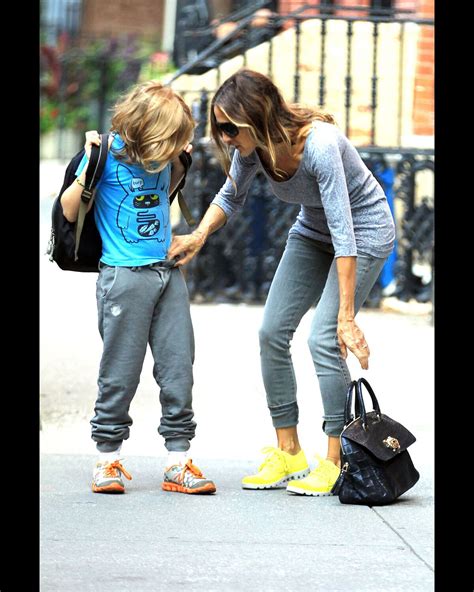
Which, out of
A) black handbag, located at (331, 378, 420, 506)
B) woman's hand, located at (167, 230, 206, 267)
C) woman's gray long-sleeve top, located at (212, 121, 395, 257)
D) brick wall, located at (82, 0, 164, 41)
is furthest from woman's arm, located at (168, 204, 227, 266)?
brick wall, located at (82, 0, 164, 41)

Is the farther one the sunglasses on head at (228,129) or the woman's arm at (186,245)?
the woman's arm at (186,245)

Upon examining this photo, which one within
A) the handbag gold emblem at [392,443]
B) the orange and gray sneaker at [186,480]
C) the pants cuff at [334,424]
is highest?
the pants cuff at [334,424]

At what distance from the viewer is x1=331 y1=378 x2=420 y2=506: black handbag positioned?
4.65 metres

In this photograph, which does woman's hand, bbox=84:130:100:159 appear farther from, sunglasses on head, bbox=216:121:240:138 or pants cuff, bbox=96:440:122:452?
pants cuff, bbox=96:440:122:452

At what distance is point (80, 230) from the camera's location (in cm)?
480

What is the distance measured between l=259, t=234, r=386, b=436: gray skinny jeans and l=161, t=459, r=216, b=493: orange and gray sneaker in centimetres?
40

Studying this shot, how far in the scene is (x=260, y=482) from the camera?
507 centimetres

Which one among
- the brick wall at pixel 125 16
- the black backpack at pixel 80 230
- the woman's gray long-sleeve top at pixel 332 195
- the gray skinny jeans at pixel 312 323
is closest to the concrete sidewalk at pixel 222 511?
the gray skinny jeans at pixel 312 323

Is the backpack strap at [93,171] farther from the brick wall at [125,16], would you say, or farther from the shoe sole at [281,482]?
the brick wall at [125,16]

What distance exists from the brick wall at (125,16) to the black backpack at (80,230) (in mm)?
20944

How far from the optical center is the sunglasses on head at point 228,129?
4.55 m

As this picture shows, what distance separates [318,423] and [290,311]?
63.5 inches

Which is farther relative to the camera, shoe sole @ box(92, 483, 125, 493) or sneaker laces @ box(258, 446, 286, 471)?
sneaker laces @ box(258, 446, 286, 471)
